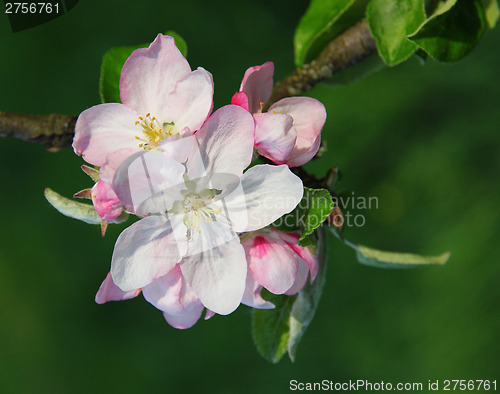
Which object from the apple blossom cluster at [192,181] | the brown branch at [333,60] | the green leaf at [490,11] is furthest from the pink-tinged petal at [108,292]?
the green leaf at [490,11]

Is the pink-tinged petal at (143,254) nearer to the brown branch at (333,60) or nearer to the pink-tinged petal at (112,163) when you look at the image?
the pink-tinged petal at (112,163)

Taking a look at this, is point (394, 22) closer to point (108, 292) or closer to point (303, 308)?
point (303, 308)

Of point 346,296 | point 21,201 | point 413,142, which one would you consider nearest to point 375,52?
point 413,142

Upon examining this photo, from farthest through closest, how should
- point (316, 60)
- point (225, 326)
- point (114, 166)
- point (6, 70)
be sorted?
point (225, 326)
point (6, 70)
point (316, 60)
point (114, 166)

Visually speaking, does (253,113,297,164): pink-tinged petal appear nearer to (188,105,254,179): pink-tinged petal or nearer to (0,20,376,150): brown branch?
(188,105,254,179): pink-tinged petal

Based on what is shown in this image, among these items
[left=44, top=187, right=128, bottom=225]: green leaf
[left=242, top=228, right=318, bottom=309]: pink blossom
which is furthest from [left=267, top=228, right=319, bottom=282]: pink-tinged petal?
[left=44, top=187, right=128, bottom=225]: green leaf

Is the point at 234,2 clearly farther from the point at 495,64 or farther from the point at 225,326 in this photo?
the point at 225,326
